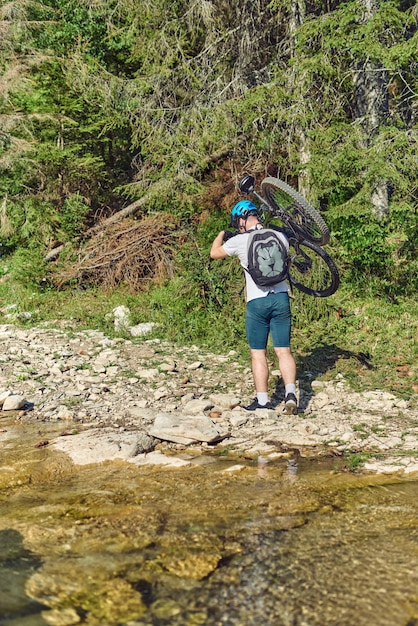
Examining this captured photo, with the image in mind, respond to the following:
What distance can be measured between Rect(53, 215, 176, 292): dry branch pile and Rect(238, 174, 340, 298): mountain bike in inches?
181

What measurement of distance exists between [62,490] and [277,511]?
1564mm

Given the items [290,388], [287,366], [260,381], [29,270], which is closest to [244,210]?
[287,366]

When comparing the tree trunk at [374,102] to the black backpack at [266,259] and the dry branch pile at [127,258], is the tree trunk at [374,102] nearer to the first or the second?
the dry branch pile at [127,258]

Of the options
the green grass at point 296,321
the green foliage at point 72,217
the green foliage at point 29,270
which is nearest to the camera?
the green grass at point 296,321

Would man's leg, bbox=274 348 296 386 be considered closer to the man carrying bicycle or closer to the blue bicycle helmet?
the man carrying bicycle

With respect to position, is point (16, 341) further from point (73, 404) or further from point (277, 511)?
point (277, 511)

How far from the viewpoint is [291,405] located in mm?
6051

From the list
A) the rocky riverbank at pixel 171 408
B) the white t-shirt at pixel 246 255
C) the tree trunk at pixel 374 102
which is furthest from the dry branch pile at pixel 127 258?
the white t-shirt at pixel 246 255

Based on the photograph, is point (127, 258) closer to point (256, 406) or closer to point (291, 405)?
point (256, 406)

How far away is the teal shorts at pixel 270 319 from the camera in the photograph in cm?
624

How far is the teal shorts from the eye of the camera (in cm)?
624

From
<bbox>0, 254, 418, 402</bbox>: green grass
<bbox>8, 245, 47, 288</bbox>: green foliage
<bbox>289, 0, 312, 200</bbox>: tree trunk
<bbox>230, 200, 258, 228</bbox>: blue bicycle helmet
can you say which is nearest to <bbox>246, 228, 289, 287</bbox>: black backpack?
<bbox>230, 200, 258, 228</bbox>: blue bicycle helmet

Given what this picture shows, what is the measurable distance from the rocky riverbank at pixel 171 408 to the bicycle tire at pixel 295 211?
1.74 m

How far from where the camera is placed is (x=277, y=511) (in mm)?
3891
